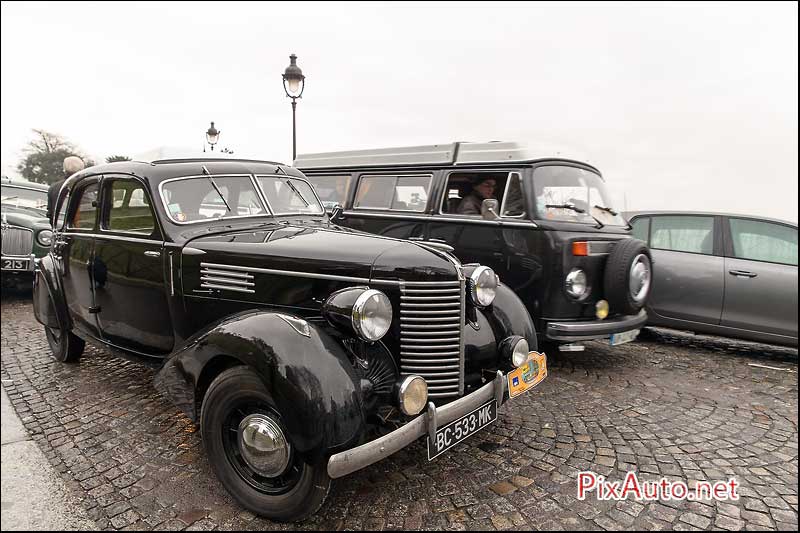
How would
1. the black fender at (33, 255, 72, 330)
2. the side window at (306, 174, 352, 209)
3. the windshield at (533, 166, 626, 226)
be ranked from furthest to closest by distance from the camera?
the side window at (306, 174, 352, 209)
the windshield at (533, 166, 626, 226)
the black fender at (33, 255, 72, 330)

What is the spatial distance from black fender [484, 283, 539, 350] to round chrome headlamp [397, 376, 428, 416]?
2.98 feet

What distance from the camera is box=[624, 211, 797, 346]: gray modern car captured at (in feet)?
17.6

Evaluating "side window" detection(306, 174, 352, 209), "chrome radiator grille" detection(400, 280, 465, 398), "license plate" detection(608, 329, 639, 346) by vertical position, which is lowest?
"license plate" detection(608, 329, 639, 346)

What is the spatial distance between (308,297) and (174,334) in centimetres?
136

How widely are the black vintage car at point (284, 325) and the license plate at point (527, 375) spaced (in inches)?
0.5

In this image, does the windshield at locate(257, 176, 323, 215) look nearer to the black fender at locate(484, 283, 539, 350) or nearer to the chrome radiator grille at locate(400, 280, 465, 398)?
the chrome radiator grille at locate(400, 280, 465, 398)

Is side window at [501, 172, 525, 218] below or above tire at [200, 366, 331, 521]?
above

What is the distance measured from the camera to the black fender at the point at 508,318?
3.42 meters

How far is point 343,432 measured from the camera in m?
2.42

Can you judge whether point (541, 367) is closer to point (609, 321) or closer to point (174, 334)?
point (609, 321)

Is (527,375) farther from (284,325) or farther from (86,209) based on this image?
(86,209)

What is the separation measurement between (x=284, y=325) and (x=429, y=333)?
2.77 ft

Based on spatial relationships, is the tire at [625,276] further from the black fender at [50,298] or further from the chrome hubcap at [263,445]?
the black fender at [50,298]

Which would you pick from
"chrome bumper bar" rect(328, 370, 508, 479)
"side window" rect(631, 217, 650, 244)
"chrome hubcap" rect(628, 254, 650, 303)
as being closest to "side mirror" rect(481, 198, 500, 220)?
Answer: "chrome hubcap" rect(628, 254, 650, 303)
